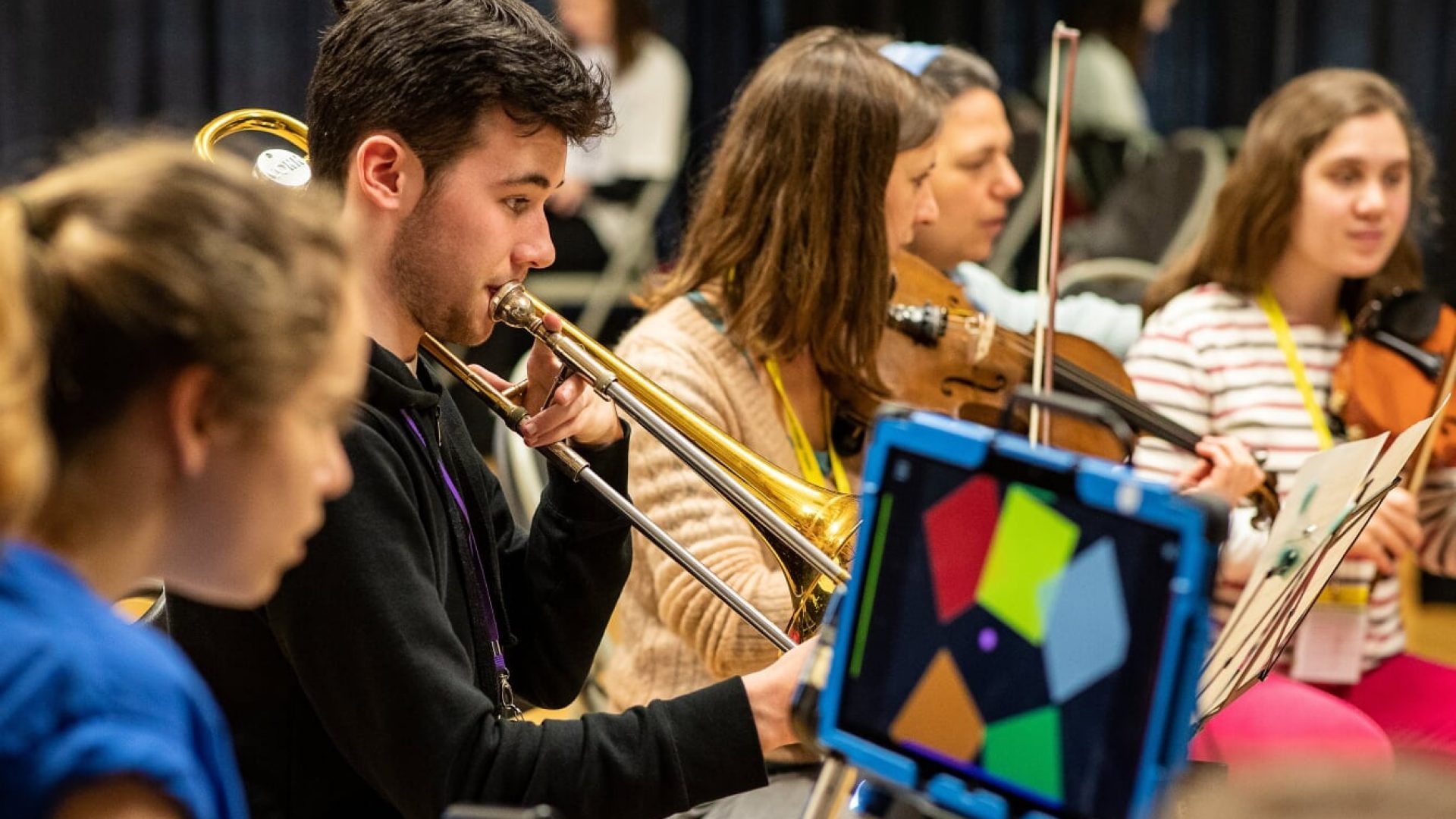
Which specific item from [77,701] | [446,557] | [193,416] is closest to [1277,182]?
[446,557]

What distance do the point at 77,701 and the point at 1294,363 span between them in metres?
2.00

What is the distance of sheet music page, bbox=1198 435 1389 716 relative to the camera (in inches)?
47.7

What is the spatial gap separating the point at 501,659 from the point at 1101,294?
6.38ft

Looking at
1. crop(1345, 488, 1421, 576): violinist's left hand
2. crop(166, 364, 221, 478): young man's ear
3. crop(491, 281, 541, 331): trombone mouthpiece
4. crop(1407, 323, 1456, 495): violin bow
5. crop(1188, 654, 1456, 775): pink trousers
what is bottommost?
crop(1188, 654, 1456, 775): pink trousers

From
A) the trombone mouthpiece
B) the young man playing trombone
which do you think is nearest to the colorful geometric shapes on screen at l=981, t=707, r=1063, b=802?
the young man playing trombone

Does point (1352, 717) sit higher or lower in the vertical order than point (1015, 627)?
lower

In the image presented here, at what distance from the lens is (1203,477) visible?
6.61 feet

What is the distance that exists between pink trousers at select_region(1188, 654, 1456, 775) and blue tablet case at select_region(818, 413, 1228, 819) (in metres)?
0.92

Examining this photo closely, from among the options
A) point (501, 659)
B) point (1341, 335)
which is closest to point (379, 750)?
point (501, 659)

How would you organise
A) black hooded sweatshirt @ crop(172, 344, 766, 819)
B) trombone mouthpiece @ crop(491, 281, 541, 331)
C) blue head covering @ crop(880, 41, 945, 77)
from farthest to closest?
blue head covering @ crop(880, 41, 945, 77)
trombone mouthpiece @ crop(491, 281, 541, 331)
black hooded sweatshirt @ crop(172, 344, 766, 819)

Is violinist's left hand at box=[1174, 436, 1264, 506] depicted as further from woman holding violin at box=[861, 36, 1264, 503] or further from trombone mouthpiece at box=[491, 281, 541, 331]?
trombone mouthpiece at box=[491, 281, 541, 331]

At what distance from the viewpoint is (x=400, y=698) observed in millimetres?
1202

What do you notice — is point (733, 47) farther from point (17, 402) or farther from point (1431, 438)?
point (17, 402)

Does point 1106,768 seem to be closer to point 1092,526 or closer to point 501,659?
point 1092,526
